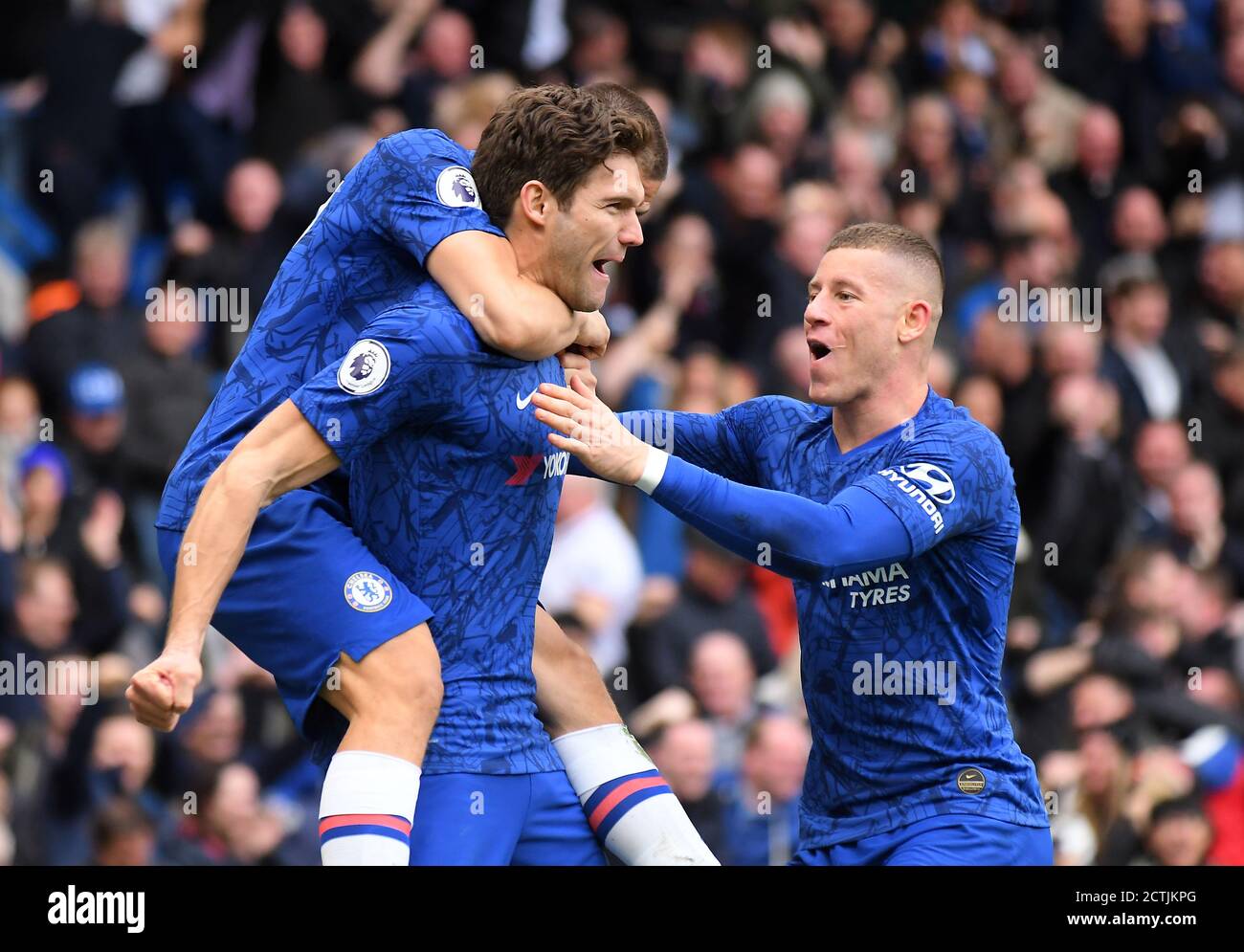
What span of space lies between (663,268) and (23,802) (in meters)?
3.37

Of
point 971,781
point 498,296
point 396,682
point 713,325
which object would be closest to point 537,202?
point 498,296

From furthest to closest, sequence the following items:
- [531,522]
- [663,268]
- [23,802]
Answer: [663,268]
[23,802]
[531,522]

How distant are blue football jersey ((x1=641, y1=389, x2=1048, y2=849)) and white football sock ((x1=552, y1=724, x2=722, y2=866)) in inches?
14.5

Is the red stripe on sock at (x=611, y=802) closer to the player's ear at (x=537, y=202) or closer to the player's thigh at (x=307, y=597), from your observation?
the player's thigh at (x=307, y=597)

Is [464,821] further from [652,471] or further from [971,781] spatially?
[971,781]

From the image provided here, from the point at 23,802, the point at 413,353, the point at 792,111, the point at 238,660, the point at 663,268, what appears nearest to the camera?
the point at 413,353

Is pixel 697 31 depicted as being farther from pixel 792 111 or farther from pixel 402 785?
pixel 402 785

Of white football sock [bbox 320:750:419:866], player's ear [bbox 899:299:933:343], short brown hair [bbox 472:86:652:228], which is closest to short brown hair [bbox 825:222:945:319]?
player's ear [bbox 899:299:933:343]

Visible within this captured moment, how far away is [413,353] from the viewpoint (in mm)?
4379

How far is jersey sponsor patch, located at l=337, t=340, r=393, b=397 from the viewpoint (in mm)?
4355

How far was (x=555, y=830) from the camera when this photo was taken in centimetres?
470

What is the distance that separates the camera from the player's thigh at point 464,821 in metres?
4.46
